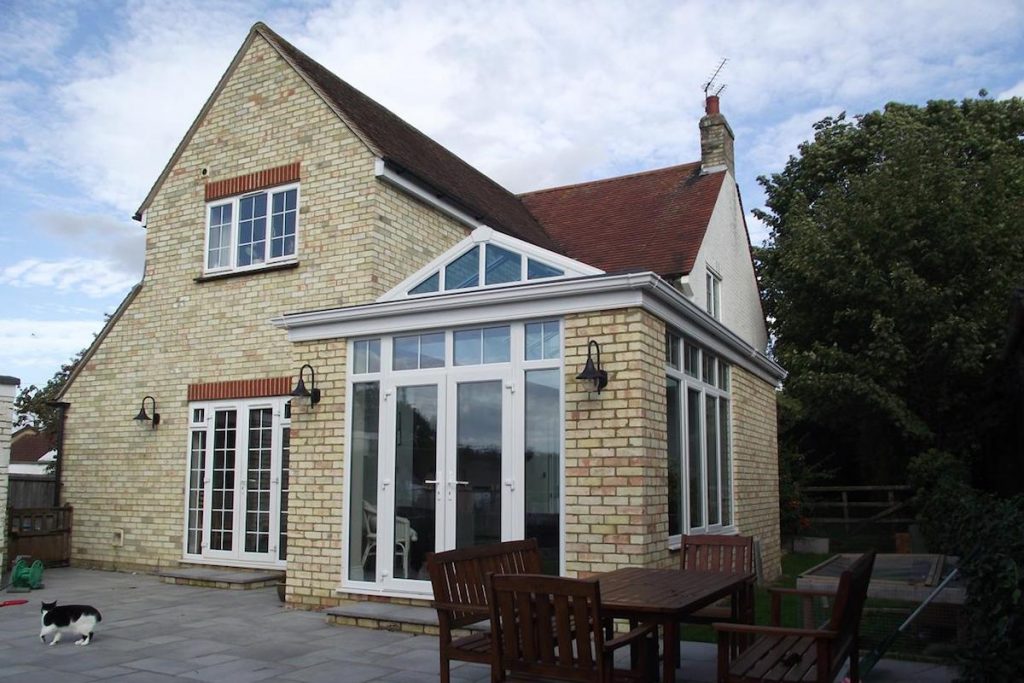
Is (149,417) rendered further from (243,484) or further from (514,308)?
(514,308)

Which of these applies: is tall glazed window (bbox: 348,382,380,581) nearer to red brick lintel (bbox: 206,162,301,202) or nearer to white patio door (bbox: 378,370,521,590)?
white patio door (bbox: 378,370,521,590)

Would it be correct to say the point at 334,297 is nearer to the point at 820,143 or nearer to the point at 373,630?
the point at 373,630

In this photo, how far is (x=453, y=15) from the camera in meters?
9.68

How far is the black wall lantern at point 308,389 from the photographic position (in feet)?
29.3

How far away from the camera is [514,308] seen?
8.02 m

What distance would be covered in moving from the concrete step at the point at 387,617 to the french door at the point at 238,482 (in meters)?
3.95

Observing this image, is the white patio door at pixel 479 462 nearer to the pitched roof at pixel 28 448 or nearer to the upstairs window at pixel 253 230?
the upstairs window at pixel 253 230

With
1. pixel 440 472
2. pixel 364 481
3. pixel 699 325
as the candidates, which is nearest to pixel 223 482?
pixel 364 481

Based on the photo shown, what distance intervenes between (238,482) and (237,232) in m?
3.74

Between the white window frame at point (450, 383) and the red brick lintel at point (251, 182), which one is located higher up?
the red brick lintel at point (251, 182)

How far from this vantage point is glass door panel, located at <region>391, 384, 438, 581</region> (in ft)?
27.2

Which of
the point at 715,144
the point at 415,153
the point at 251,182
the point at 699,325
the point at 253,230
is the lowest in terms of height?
the point at 699,325

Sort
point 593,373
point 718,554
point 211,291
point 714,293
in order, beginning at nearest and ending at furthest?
point 718,554
point 593,373
point 211,291
point 714,293

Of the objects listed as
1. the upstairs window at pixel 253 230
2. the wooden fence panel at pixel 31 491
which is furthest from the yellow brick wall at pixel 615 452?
the wooden fence panel at pixel 31 491
